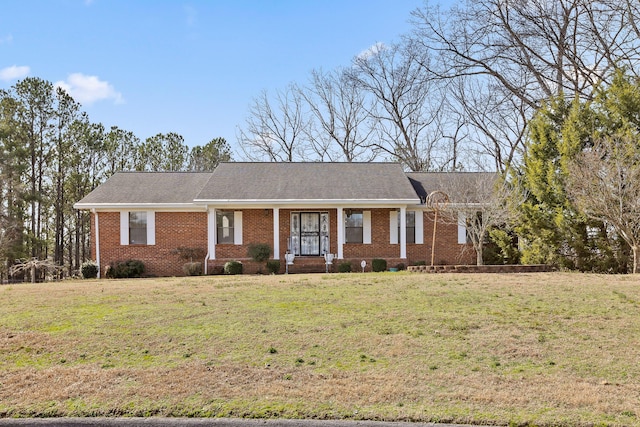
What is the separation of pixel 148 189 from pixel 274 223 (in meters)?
5.81

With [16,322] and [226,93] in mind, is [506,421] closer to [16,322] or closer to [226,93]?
[16,322]

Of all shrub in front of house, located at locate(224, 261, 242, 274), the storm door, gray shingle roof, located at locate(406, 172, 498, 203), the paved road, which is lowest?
the paved road

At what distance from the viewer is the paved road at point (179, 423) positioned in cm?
467

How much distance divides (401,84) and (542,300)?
29.2 meters

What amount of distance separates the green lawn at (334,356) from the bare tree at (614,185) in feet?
14.3

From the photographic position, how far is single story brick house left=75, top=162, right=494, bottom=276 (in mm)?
20547

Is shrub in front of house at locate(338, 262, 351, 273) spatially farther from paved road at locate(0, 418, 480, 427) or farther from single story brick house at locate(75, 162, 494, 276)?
paved road at locate(0, 418, 480, 427)

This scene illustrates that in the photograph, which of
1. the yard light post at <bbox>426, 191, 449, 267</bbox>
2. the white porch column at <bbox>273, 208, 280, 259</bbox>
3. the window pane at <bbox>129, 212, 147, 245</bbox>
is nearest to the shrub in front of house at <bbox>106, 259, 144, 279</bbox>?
the window pane at <bbox>129, 212, 147, 245</bbox>

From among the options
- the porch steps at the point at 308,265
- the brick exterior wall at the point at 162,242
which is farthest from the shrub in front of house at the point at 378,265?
the brick exterior wall at the point at 162,242

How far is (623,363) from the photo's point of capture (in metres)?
6.11

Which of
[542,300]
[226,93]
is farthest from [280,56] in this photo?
[542,300]

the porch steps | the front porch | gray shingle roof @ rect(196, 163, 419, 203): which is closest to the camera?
the porch steps

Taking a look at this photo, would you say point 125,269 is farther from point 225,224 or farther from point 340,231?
point 340,231

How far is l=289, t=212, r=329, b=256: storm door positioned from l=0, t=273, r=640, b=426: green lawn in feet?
37.4
